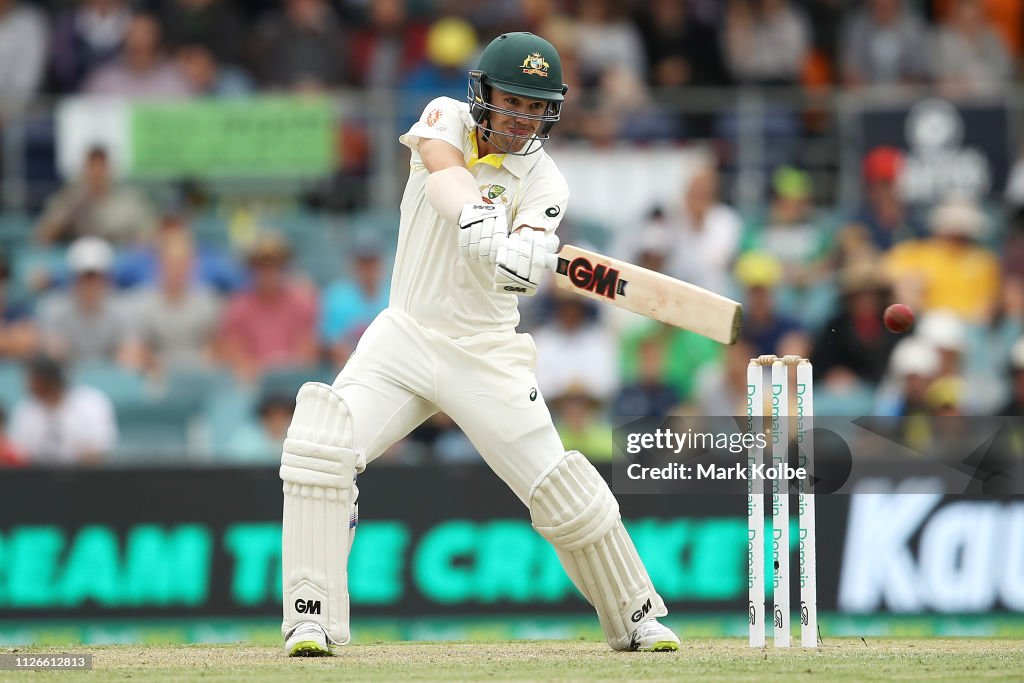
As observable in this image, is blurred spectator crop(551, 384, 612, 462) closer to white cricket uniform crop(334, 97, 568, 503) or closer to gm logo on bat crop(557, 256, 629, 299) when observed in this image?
white cricket uniform crop(334, 97, 568, 503)

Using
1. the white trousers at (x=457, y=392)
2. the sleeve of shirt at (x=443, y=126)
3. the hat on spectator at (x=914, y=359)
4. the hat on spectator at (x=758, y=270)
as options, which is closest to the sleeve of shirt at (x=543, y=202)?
the sleeve of shirt at (x=443, y=126)

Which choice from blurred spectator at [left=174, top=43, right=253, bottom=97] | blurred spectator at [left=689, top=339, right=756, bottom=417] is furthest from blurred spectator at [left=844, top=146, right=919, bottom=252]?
blurred spectator at [left=174, top=43, right=253, bottom=97]

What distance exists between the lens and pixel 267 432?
9.05 metres

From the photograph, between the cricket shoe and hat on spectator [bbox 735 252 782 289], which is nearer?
the cricket shoe

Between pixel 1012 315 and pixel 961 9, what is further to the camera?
pixel 961 9

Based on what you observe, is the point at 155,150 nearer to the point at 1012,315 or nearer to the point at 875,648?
the point at 1012,315

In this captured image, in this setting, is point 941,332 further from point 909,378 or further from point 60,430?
point 60,430

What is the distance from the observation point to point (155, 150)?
10422 mm

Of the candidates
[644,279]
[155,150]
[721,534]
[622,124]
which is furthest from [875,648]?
[155,150]

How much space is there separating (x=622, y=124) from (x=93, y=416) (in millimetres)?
3675

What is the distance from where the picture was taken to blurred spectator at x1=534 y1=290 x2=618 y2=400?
376 inches

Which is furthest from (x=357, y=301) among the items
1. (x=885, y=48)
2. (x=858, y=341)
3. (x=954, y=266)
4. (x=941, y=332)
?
(x=885, y=48)

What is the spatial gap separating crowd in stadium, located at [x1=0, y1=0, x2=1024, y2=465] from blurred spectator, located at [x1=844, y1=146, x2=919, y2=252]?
14mm

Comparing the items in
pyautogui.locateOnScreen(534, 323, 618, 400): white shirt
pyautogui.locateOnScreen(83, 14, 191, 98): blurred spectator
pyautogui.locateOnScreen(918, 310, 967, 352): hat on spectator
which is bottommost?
pyautogui.locateOnScreen(534, 323, 618, 400): white shirt
